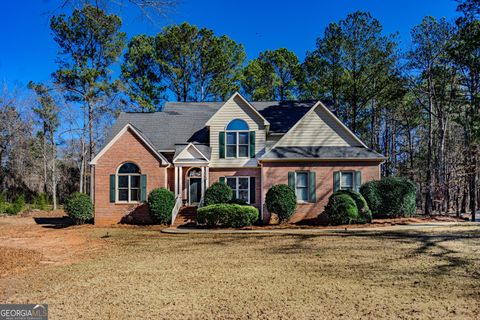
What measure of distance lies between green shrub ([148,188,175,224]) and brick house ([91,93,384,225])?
2.68 ft

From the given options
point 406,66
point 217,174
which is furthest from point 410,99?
point 217,174

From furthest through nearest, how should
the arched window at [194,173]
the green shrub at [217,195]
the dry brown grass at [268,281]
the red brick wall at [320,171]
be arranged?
the arched window at [194,173] → the red brick wall at [320,171] → the green shrub at [217,195] → the dry brown grass at [268,281]

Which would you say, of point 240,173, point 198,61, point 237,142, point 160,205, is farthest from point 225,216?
point 198,61

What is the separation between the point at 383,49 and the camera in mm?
24984

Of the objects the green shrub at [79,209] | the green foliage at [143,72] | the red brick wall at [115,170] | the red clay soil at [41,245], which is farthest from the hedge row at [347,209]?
the green foliage at [143,72]

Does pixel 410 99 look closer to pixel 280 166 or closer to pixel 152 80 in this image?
pixel 280 166

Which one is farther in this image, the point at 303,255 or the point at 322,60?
the point at 322,60

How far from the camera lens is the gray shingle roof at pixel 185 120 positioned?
20000mm

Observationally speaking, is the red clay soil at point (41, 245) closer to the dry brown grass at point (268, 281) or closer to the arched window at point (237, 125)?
the dry brown grass at point (268, 281)

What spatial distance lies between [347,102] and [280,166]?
48.9 feet

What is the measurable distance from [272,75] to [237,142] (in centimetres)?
1627

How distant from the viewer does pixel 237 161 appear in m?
19.0

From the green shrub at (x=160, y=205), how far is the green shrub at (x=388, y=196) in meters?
9.80

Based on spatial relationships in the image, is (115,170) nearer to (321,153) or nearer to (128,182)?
(128,182)
